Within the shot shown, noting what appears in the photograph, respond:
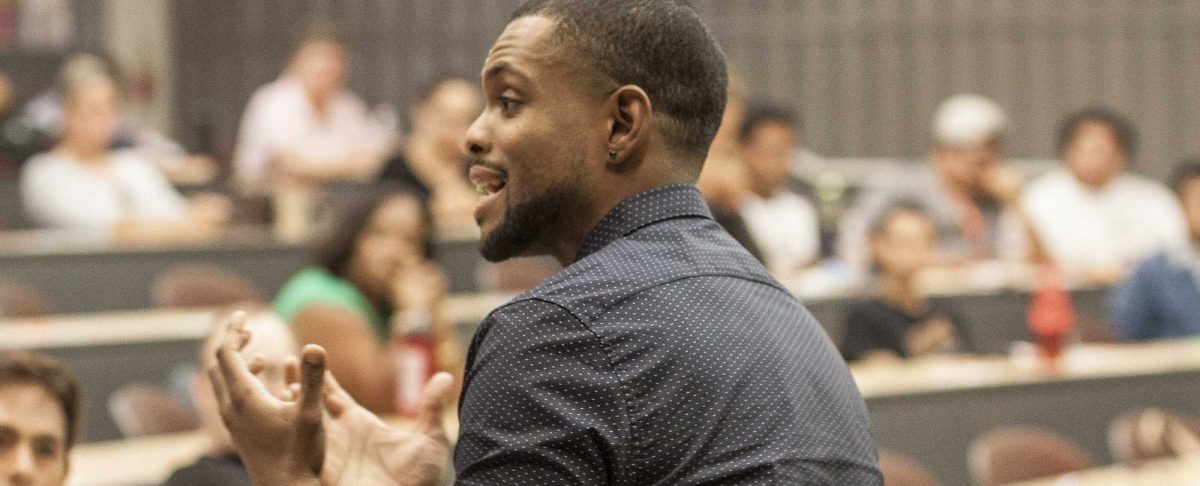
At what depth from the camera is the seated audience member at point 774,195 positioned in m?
6.59

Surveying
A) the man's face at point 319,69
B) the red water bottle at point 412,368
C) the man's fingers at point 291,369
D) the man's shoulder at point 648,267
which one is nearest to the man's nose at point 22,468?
the man's fingers at point 291,369

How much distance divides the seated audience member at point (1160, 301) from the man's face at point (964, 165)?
1.07 m

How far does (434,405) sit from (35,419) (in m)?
1.10

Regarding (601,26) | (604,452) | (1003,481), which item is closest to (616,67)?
(601,26)

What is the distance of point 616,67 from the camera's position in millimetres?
1326

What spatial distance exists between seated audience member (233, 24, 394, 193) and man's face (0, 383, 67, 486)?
15.5 feet

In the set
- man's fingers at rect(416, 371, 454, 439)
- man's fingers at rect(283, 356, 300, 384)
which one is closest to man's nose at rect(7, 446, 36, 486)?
man's fingers at rect(283, 356, 300, 384)

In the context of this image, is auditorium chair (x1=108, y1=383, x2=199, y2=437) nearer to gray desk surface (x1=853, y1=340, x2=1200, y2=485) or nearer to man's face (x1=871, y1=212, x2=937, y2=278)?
gray desk surface (x1=853, y1=340, x2=1200, y2=485)

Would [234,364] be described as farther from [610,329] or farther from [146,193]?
[146,193]

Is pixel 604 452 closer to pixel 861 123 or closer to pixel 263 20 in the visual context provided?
pixel 861 123

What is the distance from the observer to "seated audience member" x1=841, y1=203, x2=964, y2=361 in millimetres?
5125

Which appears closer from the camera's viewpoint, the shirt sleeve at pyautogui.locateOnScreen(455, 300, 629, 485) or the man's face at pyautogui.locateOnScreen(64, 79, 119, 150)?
the shirt sleeve at pyautogui.locateOnScreen(455, 300, 629, 485)

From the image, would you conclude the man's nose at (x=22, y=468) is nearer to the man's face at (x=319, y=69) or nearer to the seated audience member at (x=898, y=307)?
the seated audience member at (x=898, y=307)

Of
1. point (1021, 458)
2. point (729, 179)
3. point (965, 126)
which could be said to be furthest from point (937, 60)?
point (1021, 458)
